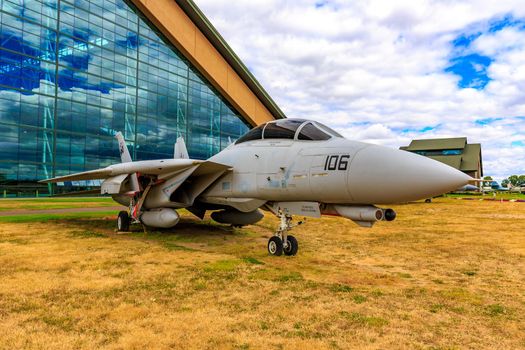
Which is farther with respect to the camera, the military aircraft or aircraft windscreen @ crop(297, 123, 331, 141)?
aircraft windscreen @ crop(297, 123, 331, 141)

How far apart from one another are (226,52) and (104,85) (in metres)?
14.8

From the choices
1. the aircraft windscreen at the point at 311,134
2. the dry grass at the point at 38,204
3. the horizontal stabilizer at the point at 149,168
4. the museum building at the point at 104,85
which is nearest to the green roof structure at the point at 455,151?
the museum building at the point at 104,85

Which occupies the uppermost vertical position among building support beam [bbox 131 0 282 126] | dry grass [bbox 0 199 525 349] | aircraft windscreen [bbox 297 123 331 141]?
building support beam [bbox 131 0 282 126]

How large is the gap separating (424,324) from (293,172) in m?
3.89

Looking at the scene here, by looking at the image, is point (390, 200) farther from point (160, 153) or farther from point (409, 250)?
point (160, 153)

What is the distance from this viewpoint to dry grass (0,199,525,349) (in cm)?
341

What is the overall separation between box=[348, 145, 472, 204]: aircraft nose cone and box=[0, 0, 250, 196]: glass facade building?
29964 millimetres

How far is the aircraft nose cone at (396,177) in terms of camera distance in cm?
538

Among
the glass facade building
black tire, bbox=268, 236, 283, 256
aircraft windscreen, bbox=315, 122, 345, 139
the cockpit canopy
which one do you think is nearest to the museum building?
the glass facade building

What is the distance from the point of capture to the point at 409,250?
854cm

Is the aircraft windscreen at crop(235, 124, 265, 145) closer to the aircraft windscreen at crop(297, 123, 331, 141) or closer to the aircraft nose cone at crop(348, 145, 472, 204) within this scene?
the aircraft windscreen at crop(297, 123, 331, 141)

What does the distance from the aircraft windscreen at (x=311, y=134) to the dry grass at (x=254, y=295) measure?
254cm

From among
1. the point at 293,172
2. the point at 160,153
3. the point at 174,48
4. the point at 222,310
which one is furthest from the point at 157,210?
the point at 174,48

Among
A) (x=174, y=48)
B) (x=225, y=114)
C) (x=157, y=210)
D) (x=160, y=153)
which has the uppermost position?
(x=174, y=48)
